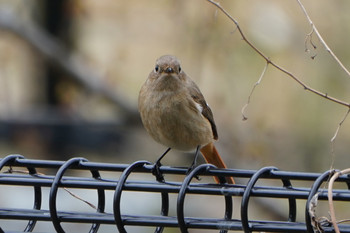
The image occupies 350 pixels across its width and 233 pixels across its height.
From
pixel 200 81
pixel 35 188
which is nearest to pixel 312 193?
pixel 35 188

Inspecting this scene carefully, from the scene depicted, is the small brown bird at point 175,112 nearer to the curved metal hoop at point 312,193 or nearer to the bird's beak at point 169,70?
the bird's beak at point 169,70

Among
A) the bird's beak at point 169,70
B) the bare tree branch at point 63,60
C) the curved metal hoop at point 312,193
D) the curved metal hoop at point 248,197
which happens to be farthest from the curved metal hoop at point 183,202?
the bare tree branch at point 63,60

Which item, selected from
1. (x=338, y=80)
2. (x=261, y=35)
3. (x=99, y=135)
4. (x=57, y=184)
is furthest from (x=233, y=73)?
(x=57, y=184)

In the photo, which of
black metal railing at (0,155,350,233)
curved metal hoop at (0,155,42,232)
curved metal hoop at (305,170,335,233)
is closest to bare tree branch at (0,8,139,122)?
curved metal hoop at (0,155,42,232)

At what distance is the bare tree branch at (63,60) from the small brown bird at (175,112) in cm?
366

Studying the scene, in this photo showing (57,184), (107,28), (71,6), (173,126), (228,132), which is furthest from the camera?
(107,28)

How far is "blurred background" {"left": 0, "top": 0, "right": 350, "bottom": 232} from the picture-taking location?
8602mm

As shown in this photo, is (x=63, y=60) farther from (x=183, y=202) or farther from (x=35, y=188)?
(x=183, y=202)

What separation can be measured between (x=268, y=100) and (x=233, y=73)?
27.7 inches

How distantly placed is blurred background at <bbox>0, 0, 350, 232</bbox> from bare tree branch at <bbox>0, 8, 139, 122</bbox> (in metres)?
0.01

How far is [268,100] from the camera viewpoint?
370 inches

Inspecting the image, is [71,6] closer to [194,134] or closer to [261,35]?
[261,35]

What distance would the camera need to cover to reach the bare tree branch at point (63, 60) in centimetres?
879

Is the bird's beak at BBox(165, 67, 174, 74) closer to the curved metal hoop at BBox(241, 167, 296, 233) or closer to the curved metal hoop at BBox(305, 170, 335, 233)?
the curved metal hoop at BBox(241, 167, 296, 233)
